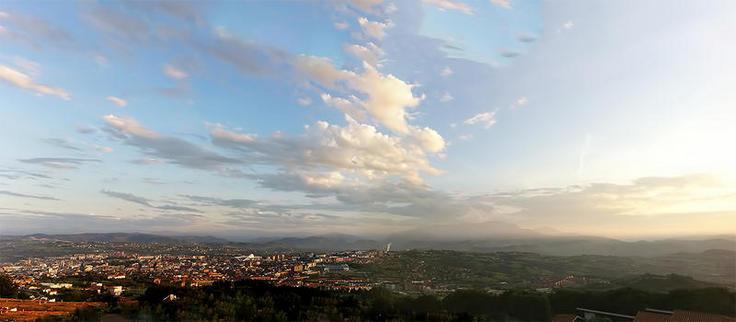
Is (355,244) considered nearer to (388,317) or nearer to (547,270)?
(547,270)

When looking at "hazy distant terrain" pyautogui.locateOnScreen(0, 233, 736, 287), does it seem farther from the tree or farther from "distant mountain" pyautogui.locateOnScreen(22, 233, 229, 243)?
the tree

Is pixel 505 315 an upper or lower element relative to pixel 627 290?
lower

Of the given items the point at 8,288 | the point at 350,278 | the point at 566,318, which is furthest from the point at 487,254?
the point at 8,288

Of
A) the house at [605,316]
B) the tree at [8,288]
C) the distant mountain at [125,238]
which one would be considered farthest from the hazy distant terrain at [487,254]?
the tree at [8,288]

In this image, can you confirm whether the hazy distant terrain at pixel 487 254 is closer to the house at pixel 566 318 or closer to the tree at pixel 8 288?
the house at pixel 566 318

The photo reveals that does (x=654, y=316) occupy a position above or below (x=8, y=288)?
above

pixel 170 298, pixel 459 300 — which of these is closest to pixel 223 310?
pixel 170 298

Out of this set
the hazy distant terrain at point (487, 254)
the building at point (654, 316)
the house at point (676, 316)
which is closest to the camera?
the house at point (676, 316)

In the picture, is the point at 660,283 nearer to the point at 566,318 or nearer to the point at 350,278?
the point at 566,318
